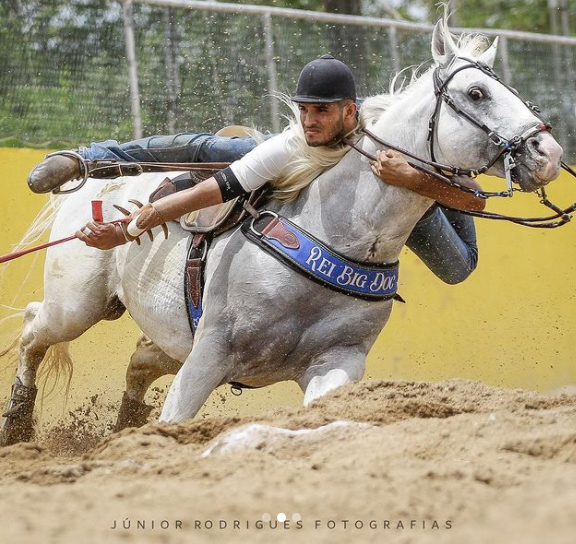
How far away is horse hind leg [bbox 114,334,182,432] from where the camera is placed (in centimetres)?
654

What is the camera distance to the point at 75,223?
6.04 metres

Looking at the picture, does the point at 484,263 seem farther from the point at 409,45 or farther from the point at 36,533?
the point at 36,533

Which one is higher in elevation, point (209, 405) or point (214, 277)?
point (214, 277)

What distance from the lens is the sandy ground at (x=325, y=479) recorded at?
258cm

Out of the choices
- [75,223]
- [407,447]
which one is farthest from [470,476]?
[75,223]

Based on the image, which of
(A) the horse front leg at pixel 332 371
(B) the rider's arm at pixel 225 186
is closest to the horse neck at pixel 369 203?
(B) the rider's arm at pixel 225 186

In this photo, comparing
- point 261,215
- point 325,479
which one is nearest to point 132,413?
point 261,215

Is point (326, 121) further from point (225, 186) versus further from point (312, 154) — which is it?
point (225, 186)

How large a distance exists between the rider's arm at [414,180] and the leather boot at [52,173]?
5.24 ft

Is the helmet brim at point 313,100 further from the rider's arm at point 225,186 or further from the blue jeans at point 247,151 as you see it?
the blue jeans at point 247,151

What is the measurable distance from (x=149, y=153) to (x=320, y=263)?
1.44 m

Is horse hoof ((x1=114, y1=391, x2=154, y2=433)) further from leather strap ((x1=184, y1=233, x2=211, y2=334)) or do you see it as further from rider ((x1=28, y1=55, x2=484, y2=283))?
rider ((x1=28, y1=55, x2=484, y2=283))

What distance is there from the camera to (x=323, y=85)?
15.1ft

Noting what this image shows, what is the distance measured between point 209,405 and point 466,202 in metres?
3.28
